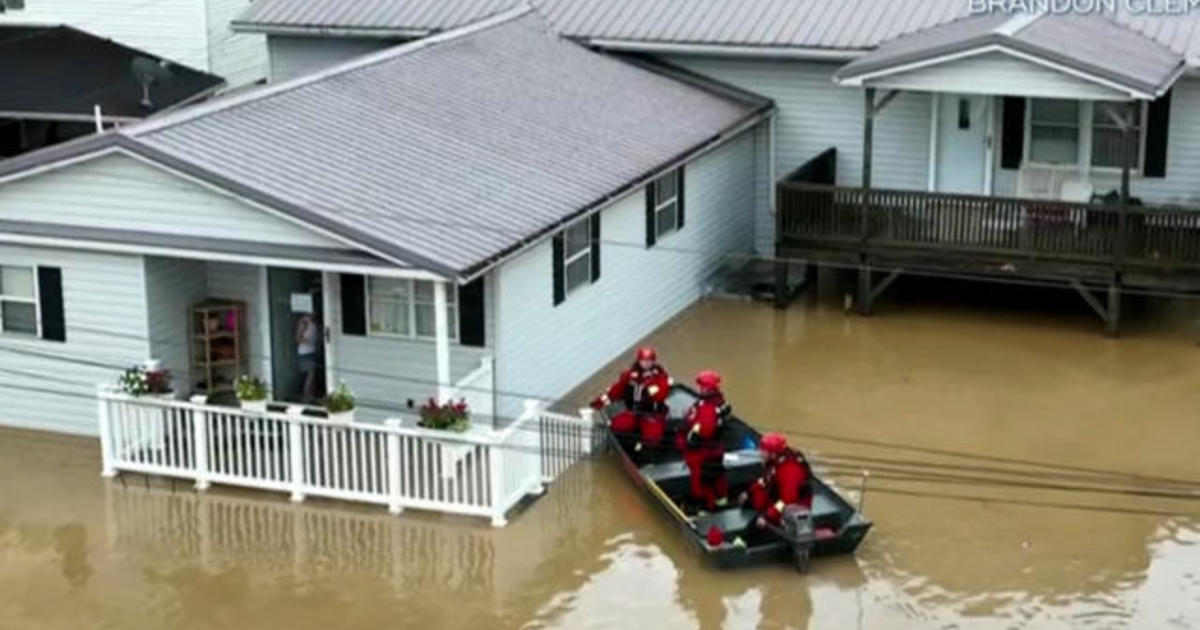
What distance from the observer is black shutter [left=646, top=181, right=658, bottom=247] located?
2456cm

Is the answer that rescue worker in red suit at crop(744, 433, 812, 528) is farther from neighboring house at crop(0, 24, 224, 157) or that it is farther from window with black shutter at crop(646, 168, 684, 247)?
neighboring house at crop(0, 24, 224, 157)

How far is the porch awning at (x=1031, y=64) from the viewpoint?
24.0 metres

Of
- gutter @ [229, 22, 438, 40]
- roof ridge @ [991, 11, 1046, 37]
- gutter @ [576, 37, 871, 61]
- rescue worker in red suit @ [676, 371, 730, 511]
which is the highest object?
roof ridge @ [991, 11, 1046, 37]

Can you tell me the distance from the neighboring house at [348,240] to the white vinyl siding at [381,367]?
3cm

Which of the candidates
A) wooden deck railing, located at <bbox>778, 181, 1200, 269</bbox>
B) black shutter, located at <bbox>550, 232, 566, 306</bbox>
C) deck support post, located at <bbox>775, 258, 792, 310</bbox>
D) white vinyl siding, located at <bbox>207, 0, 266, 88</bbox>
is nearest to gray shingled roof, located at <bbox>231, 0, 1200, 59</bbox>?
white vinyl siding, located at <bbox>207, 0, 266, 88</bbox>

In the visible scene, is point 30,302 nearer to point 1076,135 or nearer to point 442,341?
point 442,341

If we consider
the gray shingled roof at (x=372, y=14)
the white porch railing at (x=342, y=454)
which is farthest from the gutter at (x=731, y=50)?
the white porch railing at (x=342, y=454)

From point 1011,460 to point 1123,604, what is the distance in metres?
3.58

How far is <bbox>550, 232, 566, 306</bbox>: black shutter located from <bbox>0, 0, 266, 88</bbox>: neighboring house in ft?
41.5

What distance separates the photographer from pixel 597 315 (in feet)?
75.9

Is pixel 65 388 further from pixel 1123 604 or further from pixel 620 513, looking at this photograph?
pixel 1123 604

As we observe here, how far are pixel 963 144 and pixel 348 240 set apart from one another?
12080 millimetres

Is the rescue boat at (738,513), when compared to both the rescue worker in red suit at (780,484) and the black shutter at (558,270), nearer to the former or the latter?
the rescue worker in red suit at (780,484)

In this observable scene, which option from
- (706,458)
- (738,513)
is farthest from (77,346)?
(738,513)
